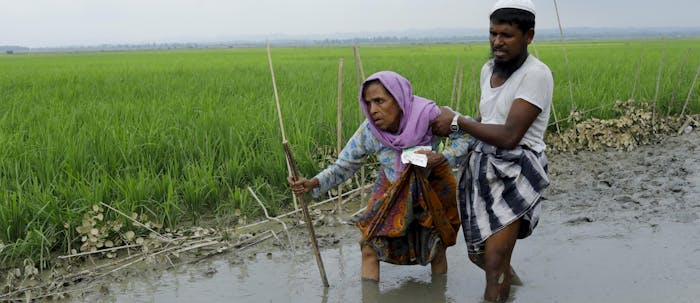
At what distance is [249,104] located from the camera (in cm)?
686

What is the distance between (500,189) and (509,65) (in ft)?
1.49

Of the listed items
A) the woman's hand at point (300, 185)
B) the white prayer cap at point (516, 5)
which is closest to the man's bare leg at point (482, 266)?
the woman's hand at point (300, 185)

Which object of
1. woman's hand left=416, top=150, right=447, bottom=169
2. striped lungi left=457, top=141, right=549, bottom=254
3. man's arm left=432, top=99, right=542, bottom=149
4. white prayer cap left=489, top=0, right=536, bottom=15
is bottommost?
striped lungi left=457, top=141, right=549, bottom=254

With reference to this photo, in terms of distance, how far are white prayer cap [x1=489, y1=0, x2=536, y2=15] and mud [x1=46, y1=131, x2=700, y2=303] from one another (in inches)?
45.8

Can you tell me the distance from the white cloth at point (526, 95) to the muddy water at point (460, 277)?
2.33ft

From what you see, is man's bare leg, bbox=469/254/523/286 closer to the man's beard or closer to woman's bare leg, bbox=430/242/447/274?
woman's bare leg, bbox=430/242/447/274

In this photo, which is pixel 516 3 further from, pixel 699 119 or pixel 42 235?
pixel 699 119

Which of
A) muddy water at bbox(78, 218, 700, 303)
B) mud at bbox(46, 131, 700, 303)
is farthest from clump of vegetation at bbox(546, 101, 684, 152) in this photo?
muddy water at bbox(78, 218, 700, 303)

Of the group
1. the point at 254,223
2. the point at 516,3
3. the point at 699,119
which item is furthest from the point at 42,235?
the point at 699,119

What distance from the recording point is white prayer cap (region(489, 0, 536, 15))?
2.54 meters

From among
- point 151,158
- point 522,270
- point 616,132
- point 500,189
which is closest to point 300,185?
point 500,189

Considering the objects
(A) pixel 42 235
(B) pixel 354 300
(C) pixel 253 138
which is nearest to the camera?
(B) pixel 354 300

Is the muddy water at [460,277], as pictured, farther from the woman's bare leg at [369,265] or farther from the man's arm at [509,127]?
the man's arm at [509,127]

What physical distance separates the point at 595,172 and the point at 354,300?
9.94 ft
